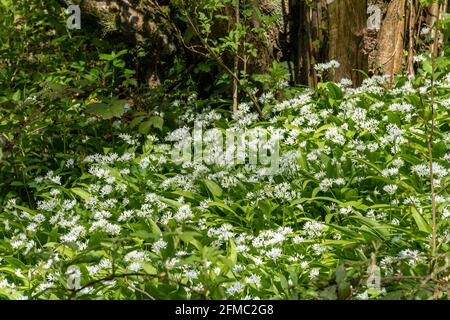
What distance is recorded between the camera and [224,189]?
3924 mm

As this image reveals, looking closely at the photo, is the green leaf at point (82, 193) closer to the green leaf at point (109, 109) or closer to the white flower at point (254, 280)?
the green leaf at point (109, 109)

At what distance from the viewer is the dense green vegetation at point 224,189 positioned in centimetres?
271

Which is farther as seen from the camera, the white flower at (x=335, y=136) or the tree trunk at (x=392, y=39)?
the tree trunk at (x=392, y=39)

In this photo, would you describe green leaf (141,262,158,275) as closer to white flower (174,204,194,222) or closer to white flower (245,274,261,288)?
white flower (245,274,261,288)

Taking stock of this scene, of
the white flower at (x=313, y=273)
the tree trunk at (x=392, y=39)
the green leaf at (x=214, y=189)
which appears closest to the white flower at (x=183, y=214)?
the green leaf at (x=214, y=189)

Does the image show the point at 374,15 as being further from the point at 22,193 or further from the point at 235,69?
the point at 22,193

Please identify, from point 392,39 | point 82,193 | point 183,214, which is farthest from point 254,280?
point 392,39

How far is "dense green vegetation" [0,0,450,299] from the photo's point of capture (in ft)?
8.88

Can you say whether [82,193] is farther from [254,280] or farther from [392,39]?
[392,39]

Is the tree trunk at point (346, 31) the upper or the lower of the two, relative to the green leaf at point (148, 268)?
upper

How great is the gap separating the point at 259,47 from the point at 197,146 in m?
1.13
